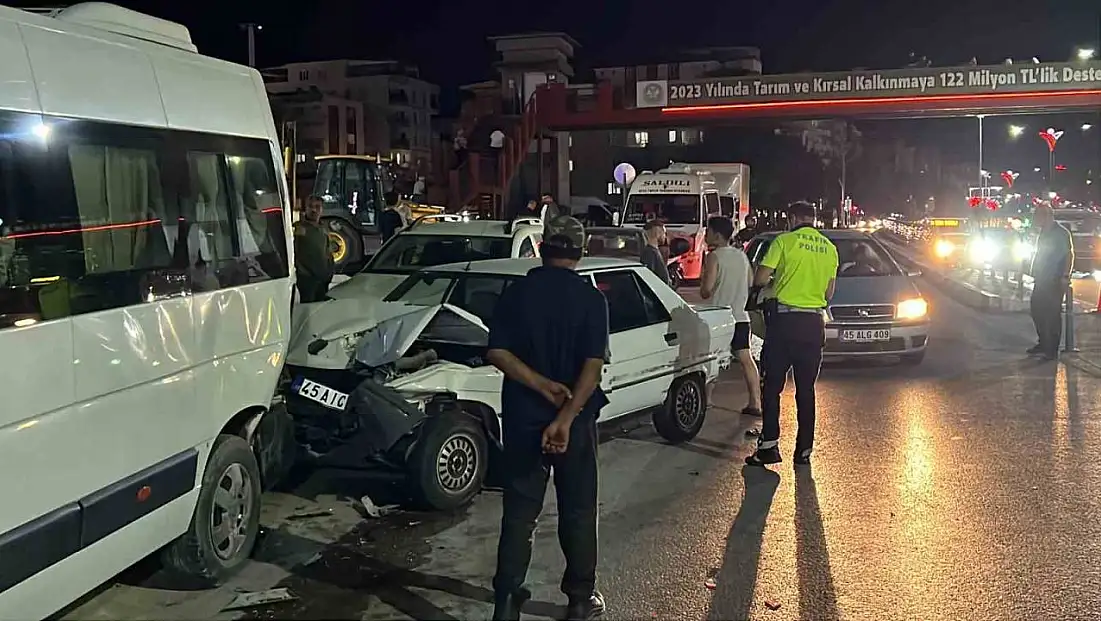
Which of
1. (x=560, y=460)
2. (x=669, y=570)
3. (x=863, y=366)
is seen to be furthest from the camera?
(x=863, y=366)

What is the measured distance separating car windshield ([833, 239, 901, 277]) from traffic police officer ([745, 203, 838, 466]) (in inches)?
217

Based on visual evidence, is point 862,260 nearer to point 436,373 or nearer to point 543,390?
point 436,373

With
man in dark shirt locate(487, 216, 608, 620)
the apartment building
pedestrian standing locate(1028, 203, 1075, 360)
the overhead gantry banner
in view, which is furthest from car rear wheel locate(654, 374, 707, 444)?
the apartment building

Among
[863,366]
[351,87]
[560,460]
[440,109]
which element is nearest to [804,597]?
[560,460]

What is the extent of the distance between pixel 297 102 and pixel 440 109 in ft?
50.8

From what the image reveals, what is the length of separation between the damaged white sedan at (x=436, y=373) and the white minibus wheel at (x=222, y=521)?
1.04m

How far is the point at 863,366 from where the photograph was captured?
1305 cm

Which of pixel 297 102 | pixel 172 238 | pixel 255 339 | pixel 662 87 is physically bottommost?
pixel 255 339

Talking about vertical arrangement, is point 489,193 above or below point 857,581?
above

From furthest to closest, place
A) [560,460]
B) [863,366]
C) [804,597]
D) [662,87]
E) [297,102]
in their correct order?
[297,102], [662,87], [863,366], [804,597], [560,460]

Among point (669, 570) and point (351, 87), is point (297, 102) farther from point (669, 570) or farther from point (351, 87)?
point (669, 570)

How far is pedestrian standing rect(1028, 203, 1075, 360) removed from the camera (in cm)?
1316

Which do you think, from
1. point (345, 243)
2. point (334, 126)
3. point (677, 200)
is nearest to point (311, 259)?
point (345, 243)

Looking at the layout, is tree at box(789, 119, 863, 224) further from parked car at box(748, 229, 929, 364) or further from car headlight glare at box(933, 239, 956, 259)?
parked car at box(748, 229, 929, 364)
